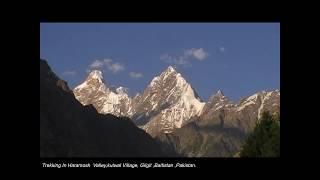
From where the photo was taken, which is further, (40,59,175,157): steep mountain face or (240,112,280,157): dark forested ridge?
(240,112,280,157): dark forested ridge

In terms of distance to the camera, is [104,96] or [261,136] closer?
[104,96]

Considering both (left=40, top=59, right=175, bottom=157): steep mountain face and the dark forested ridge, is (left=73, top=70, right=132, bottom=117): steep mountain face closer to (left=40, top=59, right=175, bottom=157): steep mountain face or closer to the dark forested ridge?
(left=40, top=59, right=175, bottom=157): steep mountain face

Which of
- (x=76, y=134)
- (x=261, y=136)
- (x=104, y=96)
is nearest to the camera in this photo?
(x=104, y=96)

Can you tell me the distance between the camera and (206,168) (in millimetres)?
15156

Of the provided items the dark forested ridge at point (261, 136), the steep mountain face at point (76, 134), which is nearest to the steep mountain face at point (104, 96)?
the steep mountain face at point (76, 134)

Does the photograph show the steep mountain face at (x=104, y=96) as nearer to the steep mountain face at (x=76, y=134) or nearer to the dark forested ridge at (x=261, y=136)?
the steep mountain face at (x=76, y=134)

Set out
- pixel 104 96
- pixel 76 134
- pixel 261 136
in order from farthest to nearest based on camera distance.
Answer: pixel 76 134 < pixel 261 136 < pixel 104 96

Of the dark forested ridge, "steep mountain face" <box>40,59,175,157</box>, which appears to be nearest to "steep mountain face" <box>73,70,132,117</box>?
"steep mountain face" <box>40,59,175,157</box>

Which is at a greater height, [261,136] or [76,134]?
[261,136]

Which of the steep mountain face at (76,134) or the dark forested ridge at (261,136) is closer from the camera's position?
the steep mountain face at (76,134)
